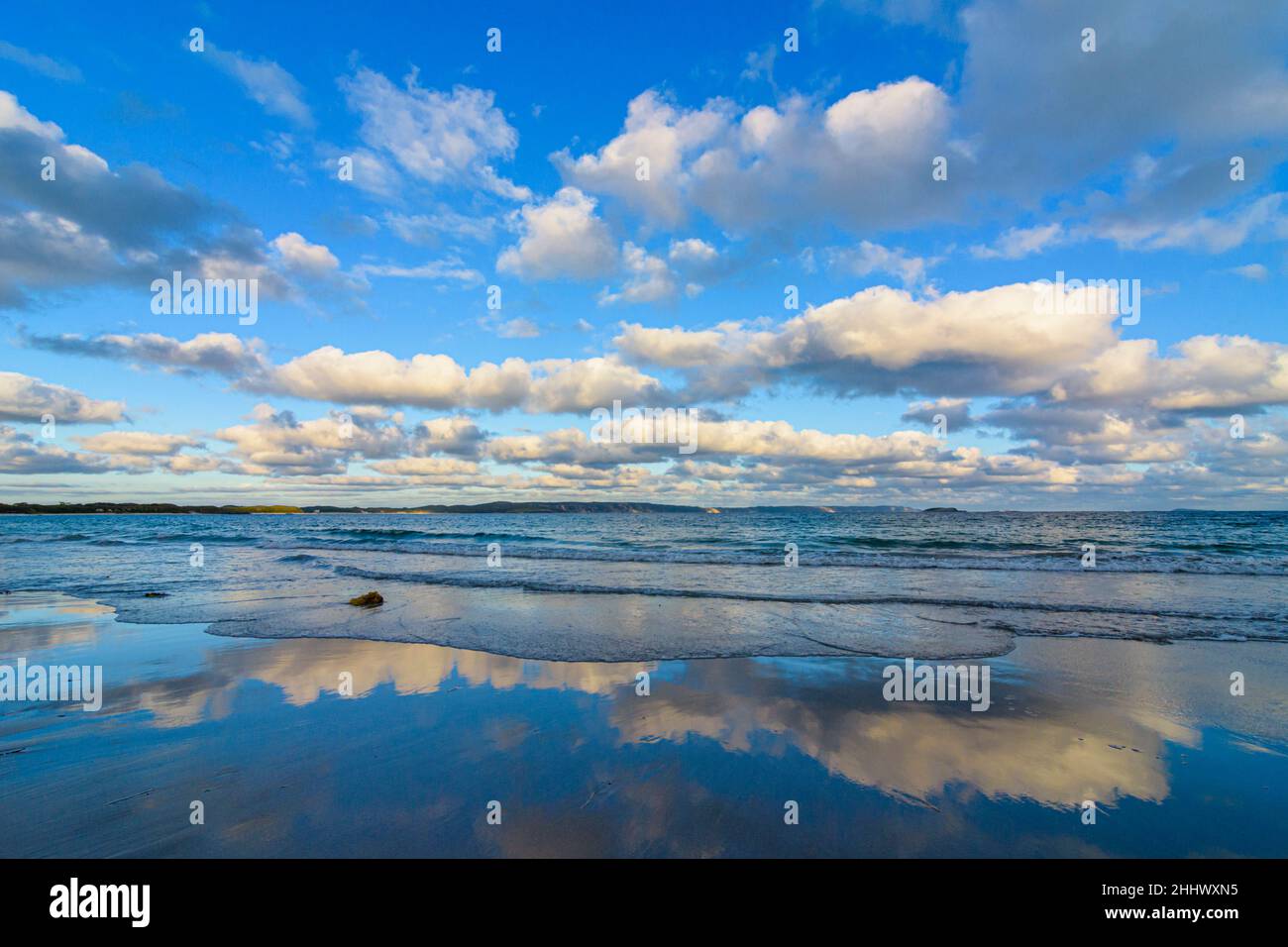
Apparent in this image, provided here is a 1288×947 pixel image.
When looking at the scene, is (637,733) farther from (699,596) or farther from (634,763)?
(699,596)

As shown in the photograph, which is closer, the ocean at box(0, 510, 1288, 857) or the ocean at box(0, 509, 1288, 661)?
the ocean at box(0, 510, 1288, 857)

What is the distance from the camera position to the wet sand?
13.3ft

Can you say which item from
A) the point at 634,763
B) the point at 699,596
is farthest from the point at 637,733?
the point at 699,596

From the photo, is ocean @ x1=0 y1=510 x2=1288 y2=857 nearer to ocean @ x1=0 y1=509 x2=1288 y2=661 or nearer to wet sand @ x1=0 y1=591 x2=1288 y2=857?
wet sand @ x1=0 y1=591 x2=1288 y2=857

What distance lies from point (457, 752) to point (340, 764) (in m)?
1.03

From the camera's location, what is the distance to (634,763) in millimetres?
5270

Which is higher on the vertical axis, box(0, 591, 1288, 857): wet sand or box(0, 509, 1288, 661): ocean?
box(0, 591, 1288, 857): wet sand

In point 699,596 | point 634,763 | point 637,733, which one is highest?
point 634,763

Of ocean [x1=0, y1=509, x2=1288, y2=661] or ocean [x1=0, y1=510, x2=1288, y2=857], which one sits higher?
ocean [x1=0, y1=510, x2=1288, y2=857]

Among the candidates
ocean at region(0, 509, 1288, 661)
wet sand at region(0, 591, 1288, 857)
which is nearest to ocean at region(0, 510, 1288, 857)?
wet sand at region(0, 591, 1288, 857)

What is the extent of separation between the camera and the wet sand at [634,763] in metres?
4.05

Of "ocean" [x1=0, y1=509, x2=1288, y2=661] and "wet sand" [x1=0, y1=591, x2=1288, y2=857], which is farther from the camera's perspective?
"ocean" [x1=0, y1=509, x2=1288, y2=661]

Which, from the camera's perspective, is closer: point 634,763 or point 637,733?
point 634,763

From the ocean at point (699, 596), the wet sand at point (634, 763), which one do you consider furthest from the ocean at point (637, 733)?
the ocean at point (699, 596)
